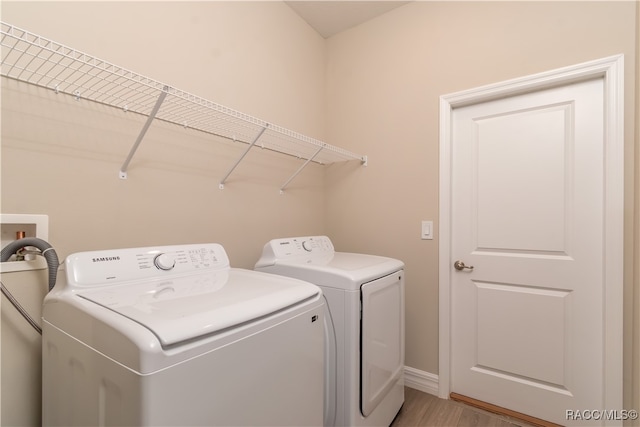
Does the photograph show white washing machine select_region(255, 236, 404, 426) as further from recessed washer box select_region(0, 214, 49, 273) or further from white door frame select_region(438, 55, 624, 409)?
white door frame select_region(438, 55, 624, 409)

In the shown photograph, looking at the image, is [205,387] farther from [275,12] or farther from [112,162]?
[275,12]

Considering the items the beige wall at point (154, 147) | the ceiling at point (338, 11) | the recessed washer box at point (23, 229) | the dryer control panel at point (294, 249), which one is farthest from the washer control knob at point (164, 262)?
the ceiling at point (338, 11)

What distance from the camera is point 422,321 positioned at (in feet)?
6.97

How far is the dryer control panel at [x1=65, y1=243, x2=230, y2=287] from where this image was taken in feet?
3.31

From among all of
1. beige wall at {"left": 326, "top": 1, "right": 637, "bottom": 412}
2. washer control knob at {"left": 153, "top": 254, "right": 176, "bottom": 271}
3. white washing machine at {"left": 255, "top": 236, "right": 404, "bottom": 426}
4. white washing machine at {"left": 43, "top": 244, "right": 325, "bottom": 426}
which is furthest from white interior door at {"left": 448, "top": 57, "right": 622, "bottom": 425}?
washer control knob at {"left": 153, "top": 254, "right": 176, "bottom": 271}

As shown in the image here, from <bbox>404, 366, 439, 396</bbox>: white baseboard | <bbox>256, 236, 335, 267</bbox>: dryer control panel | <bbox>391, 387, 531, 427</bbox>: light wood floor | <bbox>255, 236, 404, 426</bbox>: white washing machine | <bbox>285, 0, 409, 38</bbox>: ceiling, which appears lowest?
<bbox>391, 387, 531, 427</bbox>: light wood floor

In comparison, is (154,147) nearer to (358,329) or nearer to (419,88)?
(358,329)

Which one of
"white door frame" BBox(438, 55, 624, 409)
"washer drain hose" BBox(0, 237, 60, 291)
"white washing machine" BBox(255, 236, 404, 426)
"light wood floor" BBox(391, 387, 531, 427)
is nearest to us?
"washer drain hose" BBox(0, 237, 60, 291)

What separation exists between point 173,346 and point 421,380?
1.97 meters

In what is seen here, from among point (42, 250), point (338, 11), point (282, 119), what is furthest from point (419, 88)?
point (42, 250)

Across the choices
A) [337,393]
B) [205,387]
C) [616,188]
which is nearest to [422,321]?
[337,393]

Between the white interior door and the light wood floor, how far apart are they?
11cm

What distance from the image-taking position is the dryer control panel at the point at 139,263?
101cm

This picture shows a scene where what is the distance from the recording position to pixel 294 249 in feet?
5.88
